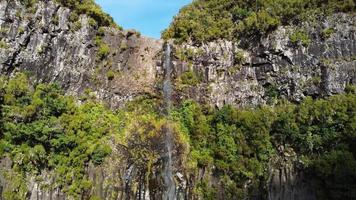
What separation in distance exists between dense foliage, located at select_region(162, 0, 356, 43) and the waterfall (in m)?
1.78

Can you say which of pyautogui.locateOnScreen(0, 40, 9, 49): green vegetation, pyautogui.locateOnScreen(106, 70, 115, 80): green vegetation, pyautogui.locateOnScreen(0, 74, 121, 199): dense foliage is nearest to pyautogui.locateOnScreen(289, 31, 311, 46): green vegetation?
pyautogui.locateOnScreen(106, 70, 115, 80): green vegetation

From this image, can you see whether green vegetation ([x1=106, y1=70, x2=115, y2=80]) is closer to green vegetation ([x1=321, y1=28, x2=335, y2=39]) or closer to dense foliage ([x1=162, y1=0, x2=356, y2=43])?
dense foliage ([x1=162, y1=0, x2=356, y2=43])

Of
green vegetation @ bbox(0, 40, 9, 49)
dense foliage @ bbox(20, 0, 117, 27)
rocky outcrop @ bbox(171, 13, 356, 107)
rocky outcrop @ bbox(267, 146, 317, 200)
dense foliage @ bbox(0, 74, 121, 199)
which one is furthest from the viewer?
dense foliage @ bbox(20, 0, 117, 27)

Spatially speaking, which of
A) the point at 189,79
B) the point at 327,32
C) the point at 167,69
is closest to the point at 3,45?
the point at 167,69

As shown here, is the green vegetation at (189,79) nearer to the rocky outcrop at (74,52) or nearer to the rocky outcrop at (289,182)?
the rocky outcrop at (74,52)

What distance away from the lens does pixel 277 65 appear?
26.0 metres

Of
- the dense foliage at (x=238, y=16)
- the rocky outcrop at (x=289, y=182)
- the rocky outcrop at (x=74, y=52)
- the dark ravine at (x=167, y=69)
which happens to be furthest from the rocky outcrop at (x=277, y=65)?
the rocky outcrop at (x=289, y=182)

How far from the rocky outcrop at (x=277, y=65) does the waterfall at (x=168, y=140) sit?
2.21ft

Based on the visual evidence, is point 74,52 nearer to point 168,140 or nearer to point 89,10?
point 89,10

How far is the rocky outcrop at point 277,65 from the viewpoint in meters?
24.8

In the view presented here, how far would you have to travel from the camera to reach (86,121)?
23578 millimetres

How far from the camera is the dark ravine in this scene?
2262 centimetres

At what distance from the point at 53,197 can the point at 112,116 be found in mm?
5644

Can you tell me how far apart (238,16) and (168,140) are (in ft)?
32.1
